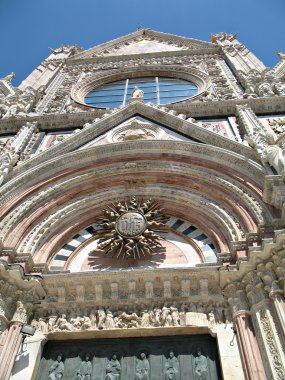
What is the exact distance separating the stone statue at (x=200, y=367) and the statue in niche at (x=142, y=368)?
681mm

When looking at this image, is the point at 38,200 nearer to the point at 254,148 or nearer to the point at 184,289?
the point at 184,289

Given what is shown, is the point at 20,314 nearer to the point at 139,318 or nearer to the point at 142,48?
the point at 139,318

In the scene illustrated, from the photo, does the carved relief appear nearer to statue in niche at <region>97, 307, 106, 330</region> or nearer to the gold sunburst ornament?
statue in niche at <region>97, 307, 106, 330</region>

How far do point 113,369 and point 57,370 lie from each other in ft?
2.69

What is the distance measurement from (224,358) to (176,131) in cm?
616

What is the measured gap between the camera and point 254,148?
27.8ft

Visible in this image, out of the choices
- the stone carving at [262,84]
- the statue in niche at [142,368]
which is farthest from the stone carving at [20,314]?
the stone carving at [262,84]

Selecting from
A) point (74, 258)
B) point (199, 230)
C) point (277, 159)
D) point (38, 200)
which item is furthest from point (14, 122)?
point (277, 159)

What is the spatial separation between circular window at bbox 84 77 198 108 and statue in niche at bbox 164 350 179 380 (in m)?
10.3

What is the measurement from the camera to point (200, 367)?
557 centimetres

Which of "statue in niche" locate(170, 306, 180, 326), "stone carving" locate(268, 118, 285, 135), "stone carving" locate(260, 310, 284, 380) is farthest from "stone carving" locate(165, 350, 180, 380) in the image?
"stone carving" locate(268, 118, 285, 135)

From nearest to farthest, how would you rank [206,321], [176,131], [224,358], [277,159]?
[224,358], [206,321], [277,159], [176,131]

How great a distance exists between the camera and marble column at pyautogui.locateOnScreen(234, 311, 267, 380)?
493 cm

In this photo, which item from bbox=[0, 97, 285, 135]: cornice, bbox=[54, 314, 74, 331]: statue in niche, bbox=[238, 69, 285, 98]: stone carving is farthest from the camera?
bbox=[238, 69, 285, 98]: stone carving
